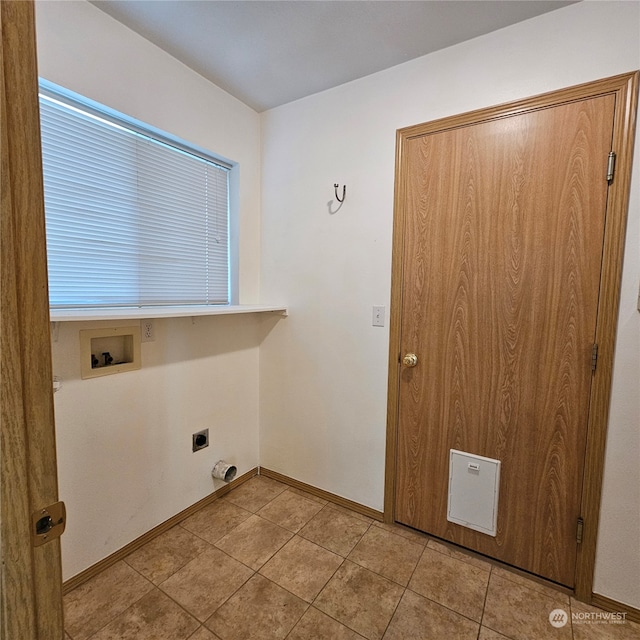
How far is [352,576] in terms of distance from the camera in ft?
5.25

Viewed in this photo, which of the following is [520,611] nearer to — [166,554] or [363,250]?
[166,554]

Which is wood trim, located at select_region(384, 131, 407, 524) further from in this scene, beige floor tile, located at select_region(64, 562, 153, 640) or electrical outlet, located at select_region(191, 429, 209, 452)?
beige floor tile, located at select_region(64, 562, 153, 640)

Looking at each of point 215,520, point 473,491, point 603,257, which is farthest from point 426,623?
point 603,257

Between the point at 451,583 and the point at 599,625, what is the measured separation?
1.84 ft

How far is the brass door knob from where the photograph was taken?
5.90ft

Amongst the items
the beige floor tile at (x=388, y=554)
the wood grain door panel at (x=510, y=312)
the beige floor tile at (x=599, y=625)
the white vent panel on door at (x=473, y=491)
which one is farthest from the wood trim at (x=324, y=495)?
the beige floor tile at (x=599, y=625)

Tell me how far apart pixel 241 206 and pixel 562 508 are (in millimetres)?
2341

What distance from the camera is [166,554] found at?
1.71 metres

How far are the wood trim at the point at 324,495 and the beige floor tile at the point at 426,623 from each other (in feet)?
1.78

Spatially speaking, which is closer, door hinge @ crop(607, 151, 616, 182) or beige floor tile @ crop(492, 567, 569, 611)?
door hinge @ crop(607, 151, 616, 182)

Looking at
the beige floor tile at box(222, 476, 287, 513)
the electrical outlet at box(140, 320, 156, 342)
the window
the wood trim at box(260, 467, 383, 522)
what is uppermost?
the window

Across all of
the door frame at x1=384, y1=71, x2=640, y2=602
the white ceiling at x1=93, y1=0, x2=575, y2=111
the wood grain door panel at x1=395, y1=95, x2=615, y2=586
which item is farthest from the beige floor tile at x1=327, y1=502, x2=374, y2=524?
the white ceiling at x1=93, y1=0, x2=575, y2=111

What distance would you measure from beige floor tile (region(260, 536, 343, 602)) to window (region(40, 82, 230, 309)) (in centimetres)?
145

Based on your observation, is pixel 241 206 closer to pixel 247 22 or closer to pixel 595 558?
pixel 247 22
